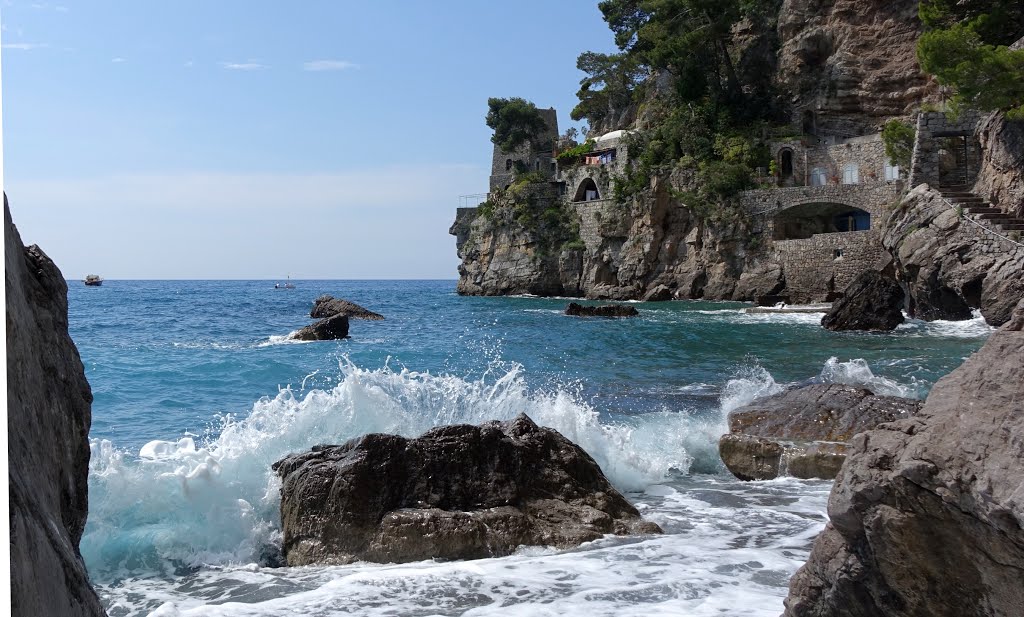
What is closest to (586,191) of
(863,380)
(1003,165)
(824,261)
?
(824,261)

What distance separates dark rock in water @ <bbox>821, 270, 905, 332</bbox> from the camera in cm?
2414

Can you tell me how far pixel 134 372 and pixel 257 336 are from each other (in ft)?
36.7

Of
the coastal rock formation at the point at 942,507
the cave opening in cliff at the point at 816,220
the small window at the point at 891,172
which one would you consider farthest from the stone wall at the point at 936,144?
the coastal rock formation at the point at 942,507

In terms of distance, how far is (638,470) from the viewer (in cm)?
880

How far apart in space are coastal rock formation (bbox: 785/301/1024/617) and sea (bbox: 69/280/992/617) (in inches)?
70.7

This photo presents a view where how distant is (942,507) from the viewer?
2.74 meters

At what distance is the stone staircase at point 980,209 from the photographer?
78.6 ft

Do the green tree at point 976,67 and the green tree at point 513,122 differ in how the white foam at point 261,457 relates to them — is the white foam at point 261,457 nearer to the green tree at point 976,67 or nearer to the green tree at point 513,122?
the green tree at point 976,67

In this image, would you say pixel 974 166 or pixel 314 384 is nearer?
pixel 314 384

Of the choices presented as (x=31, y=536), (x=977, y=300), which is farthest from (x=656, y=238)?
(x=31, y=536)

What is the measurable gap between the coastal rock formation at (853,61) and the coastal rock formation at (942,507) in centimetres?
4293

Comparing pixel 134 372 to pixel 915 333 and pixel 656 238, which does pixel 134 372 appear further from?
pixel 656 238

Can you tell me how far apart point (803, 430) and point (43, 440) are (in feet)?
25.4

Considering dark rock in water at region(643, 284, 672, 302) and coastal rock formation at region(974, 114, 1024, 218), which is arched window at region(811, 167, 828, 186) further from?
coastal rock formation at region(974, 114, 1024, 218)
